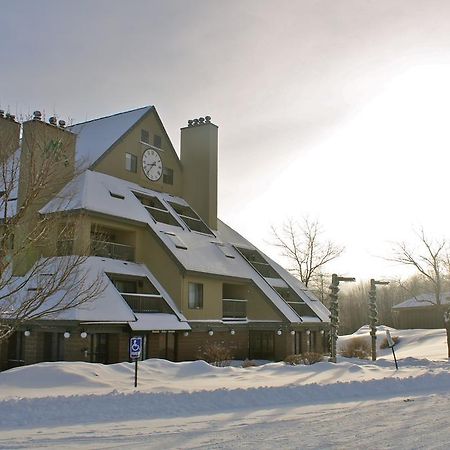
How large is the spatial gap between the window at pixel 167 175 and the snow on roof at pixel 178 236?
965mm

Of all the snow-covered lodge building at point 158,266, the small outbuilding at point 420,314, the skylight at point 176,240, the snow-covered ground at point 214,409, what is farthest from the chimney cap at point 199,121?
the small outbuilding at point 420,314

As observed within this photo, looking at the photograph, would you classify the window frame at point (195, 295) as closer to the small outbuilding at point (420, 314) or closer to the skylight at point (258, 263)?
the skylight at point (258, 263)

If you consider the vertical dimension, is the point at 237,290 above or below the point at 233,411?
above

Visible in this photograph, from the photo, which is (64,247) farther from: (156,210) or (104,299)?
(156,210)

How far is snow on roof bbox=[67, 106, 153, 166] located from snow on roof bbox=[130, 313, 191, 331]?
869 cm

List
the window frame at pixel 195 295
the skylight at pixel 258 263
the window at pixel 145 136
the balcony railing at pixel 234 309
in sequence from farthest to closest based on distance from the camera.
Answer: the skylight at pixel 258 263
the window at pixel 145 136
the balcony railing at pixel 234 309
the window frame at pixel 195 295

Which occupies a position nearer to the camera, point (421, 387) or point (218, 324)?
point (421, 387)

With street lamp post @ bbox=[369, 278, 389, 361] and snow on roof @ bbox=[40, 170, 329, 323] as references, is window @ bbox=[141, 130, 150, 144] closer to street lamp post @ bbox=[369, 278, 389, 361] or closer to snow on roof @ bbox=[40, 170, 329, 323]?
snow on roof @ bbox=[40, 170, 329, 323]

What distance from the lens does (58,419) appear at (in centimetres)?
1031

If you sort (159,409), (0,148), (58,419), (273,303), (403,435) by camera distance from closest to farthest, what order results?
1. (403,435)
2. (58,419)
3. (159,409)
4. (0,148)
5. (273,303)

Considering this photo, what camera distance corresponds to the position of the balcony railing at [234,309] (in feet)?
97.4

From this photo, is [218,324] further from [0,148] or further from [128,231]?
[0,148]

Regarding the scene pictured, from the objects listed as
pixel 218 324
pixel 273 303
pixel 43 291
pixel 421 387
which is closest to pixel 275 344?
pixel 273 303

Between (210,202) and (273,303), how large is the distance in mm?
8089
